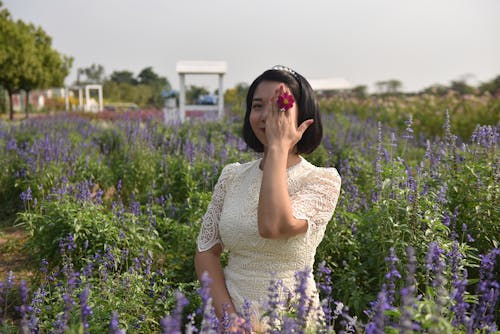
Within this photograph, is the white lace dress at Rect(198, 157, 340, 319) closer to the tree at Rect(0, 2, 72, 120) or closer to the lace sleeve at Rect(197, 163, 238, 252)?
the lace sleeve at Rect(197, 163, 238, 252)

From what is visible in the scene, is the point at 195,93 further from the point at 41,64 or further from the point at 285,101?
the point at 285,101

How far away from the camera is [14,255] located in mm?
4398

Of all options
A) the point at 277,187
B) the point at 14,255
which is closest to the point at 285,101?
the point at 277,187

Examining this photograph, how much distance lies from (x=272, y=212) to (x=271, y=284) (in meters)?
0.45

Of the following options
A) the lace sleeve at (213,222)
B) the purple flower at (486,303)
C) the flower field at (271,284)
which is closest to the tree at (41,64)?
the flower field at (271,284)

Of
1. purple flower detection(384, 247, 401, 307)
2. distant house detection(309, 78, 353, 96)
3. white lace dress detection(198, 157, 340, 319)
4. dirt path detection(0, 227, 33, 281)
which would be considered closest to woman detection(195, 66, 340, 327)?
white lace dress detection(198, 157, 340, 319)

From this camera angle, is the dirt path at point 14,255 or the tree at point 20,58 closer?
the dirt path at point 14,255

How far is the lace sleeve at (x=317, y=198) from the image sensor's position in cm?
233

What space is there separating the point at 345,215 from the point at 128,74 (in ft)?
266

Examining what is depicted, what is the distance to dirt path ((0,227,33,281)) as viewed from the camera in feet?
13.2

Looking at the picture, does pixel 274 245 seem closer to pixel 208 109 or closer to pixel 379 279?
pixel 379 279

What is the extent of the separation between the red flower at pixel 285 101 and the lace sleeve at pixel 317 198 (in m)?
0.39

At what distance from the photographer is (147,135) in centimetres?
666

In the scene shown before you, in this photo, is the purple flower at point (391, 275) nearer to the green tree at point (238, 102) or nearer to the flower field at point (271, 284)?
the flower field at point (271, 284)
